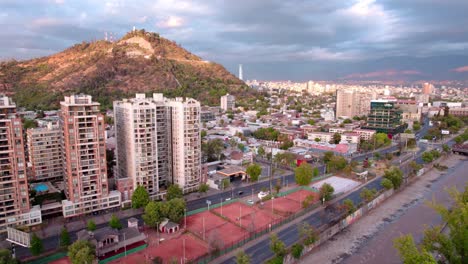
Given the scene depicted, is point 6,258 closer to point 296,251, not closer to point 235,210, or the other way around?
point 235,210

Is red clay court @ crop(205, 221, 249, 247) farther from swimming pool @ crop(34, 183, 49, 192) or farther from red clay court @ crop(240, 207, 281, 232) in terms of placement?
swimming pool @ crop(34, 183, 49, 192)

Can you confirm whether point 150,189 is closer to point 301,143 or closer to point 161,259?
point 161,259

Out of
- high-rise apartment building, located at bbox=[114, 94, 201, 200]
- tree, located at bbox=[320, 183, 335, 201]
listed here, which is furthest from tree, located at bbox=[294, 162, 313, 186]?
high-rise apartment building, located at bbox=[114, 94, 201, 200]

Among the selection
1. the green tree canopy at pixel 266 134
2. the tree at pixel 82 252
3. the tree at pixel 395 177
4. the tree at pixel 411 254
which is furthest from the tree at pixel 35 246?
the green tree canopy at pixel 266 134

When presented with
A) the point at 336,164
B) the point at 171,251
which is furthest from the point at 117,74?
the point at 171,251

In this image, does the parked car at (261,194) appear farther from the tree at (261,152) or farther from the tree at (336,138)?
the tree at (336,138)
